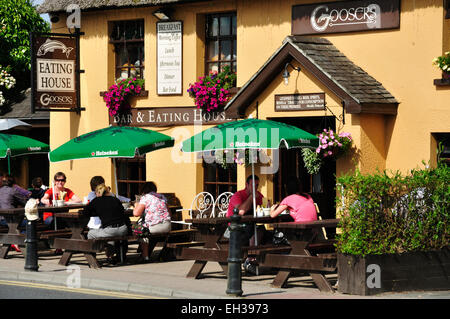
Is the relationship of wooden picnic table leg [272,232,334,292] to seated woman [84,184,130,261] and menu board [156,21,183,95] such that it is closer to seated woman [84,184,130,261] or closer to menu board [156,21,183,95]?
seated woman [84,184,130,261]

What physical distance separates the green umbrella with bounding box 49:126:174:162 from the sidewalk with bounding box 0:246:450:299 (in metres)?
1.91

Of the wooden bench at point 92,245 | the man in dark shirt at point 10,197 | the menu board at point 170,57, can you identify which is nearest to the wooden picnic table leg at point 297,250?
the wooden bench at point 92,245

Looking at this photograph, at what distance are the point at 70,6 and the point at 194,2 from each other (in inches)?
127

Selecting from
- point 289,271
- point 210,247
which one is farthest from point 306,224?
point 210,247

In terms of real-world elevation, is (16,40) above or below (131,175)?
above

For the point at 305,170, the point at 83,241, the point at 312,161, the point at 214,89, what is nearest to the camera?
the point at 83,241

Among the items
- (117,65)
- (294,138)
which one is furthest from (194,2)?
(294,138)

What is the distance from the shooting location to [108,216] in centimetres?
1552

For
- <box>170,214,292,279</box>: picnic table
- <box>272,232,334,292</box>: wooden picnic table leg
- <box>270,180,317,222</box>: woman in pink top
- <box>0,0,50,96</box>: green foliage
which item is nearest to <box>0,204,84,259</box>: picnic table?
<box>170,214,292,279</box>: picnic table

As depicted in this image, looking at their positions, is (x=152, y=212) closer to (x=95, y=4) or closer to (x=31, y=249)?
(x=31, y=249)

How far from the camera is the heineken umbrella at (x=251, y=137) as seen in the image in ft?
47.7

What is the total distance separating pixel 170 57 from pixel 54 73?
2657 millimetres

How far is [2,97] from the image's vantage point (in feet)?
82.5

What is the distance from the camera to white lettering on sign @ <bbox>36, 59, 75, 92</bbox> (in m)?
20.5
